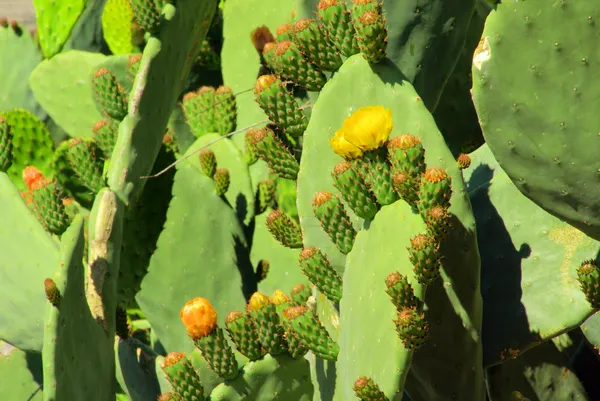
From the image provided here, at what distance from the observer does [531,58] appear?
5.89 feet

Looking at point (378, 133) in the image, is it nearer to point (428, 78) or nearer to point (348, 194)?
point (348, 194)

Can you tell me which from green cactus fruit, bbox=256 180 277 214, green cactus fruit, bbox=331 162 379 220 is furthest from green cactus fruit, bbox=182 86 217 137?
green cactus fruit, bbox=331 162 379 220

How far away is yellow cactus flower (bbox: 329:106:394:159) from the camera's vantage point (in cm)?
184

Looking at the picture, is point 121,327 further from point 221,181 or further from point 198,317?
point 198,317

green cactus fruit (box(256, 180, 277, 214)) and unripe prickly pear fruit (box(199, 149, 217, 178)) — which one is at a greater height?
unripe prickly pear fruit (box(199, 149, 217, 178))

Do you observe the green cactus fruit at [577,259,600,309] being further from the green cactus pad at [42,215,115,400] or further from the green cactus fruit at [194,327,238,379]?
the green cactus pad at [42,215,115,400]

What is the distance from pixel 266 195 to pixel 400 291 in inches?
59.4

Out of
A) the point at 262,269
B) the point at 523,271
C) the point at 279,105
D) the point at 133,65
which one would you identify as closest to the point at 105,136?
the point at 133,65

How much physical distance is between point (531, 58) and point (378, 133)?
335mm

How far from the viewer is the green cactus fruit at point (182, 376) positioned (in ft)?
6.70

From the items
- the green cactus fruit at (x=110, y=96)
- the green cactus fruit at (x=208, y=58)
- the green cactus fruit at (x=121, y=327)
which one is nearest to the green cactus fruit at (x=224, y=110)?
the green cactus fruit at (x=110, y=96)

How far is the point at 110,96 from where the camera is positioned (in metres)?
2.84

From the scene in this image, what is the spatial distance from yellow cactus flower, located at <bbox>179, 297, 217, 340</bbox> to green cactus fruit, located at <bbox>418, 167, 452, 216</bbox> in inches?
22.1

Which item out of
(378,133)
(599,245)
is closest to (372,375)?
(378,133)
